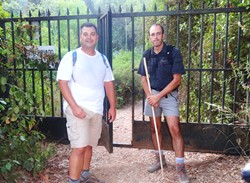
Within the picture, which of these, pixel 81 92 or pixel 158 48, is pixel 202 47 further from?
pixel 81 92

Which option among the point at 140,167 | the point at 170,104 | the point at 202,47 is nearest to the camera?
the point at 170,104

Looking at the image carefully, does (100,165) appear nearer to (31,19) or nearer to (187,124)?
(187,124)

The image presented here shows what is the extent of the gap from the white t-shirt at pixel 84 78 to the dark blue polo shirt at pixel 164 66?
2.78 feet

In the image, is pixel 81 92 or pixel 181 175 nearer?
pixel 81 92

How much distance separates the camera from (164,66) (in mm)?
3580

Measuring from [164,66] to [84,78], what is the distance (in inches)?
43.6

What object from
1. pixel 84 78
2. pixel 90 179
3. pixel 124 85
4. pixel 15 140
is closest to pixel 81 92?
pixel 84 78

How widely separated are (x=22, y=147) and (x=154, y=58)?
2033 millimetres

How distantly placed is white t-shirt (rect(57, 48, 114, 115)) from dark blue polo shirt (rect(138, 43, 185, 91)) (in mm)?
847

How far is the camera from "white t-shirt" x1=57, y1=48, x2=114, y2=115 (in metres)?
3.02

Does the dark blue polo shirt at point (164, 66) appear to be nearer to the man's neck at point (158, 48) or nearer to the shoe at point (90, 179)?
the man's neck at point (158, 48)

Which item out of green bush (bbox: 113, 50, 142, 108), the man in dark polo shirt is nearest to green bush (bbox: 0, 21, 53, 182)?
the man in dark polo shirt

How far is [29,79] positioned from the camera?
5.43m

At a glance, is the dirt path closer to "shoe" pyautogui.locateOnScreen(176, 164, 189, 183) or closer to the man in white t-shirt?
"shoe" pyautogui.locateOnScreen(176, 164, 189, 183)
